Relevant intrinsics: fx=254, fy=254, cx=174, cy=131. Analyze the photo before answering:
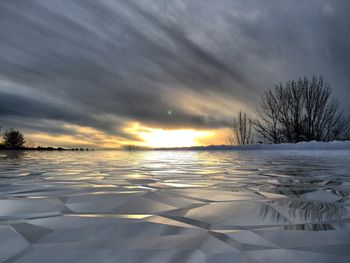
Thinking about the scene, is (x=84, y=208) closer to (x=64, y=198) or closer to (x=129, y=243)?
(x=64, y=198)

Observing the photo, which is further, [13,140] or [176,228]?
[13,140]

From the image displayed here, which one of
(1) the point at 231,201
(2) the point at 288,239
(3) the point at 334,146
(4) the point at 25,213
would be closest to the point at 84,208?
(4) the point at 25,213

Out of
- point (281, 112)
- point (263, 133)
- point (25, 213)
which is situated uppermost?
point (281, 112)

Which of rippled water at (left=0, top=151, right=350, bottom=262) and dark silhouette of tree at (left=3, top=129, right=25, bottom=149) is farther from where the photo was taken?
dark silhouette of tree at (left=3, top=129, right=25, bottom=149)

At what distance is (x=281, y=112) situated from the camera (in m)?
24.0

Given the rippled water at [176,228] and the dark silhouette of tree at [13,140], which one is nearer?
the rippled water at [176,228]

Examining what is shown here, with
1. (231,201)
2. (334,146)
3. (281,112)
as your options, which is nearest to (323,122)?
(281,112)

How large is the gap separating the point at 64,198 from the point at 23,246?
0.98 meters

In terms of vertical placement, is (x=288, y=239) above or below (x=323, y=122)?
below

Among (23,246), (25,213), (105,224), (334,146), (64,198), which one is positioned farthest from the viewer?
(334,146)

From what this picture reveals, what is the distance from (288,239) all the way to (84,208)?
3.68 feet

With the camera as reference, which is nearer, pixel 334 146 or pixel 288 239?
pixel 288 239

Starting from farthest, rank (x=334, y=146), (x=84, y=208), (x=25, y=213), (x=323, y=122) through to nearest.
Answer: (x=323, y=122)
(x=334, y=146)
(x=84, y=208)
(x=25, y=213)

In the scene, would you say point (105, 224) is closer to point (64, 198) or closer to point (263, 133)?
point (64, 198)
